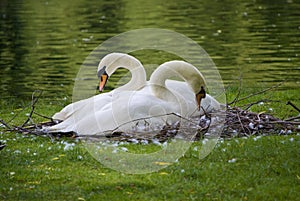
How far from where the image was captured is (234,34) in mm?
32125

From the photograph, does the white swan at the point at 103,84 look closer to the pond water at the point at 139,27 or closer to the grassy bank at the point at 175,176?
the grassy bank at the point at 175,176

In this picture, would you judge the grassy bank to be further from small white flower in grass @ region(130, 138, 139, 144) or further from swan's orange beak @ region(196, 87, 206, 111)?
swan's orange beak @ region(196, 87, 206, 111)

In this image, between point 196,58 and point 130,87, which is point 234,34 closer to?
point 196,58

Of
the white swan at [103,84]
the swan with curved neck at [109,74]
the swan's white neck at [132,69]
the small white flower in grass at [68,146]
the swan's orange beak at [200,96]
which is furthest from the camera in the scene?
the swan's white neck at [132,69]

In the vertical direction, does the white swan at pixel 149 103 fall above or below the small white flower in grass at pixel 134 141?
above

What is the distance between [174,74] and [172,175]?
315cm

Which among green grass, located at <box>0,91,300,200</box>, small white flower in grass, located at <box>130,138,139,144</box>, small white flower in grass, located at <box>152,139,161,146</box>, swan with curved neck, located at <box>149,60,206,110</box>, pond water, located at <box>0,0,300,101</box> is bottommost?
pond water, located at <box>0,0,300,101</box>

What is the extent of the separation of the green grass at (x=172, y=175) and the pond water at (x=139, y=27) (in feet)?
24.1

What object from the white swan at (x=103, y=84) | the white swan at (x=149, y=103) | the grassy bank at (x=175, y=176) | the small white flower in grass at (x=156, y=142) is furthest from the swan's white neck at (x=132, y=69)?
the grassy bank at (x=175, y=176)

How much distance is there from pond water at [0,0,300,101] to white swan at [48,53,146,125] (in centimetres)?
551

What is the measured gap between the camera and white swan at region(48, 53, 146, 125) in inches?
466

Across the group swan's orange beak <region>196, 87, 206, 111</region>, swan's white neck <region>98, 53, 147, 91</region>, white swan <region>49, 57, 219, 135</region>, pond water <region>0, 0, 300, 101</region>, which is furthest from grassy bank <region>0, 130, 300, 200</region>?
pond water <region>0, 0, 300, 101</region>

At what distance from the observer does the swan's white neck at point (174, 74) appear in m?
11.5

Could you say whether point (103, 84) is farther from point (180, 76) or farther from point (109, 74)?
point (180, 76)
